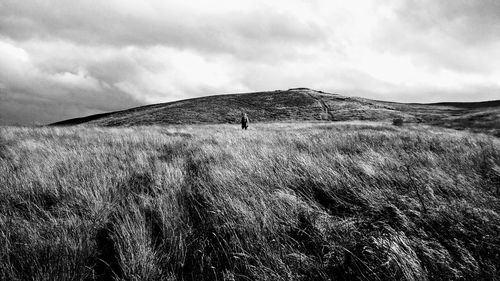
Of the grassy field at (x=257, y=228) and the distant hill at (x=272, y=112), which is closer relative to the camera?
the grassy field at (x=257, y=228)

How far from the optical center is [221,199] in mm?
2639

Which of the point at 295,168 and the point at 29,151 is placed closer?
the point at 295,168

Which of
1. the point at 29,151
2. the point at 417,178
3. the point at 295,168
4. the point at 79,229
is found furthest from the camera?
the point at 29,151

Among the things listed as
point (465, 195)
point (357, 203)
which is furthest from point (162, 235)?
point (465, 195)

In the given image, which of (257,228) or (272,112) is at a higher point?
(272,112)

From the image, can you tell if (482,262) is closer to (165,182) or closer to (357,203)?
(357,203)

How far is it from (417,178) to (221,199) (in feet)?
7.79

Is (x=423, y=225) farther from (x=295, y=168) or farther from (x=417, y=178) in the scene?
(x=295, y=168)

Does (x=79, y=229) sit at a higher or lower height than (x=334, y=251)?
higher

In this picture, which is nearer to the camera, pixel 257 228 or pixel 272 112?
pixel 257 228

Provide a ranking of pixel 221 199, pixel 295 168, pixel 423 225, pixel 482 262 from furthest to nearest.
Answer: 1. pixel 295 168
2. pixel 221 199
3. pixel 423 225
4. pixel 482 262

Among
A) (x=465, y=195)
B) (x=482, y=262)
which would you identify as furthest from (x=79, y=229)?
(x=465, y=195)

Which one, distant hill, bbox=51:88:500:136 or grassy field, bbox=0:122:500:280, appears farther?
distant hill, bbox=51:88:500:136

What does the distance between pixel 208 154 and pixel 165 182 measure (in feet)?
7.07
